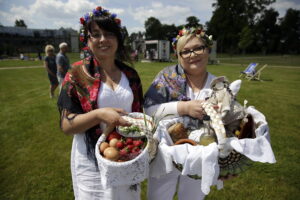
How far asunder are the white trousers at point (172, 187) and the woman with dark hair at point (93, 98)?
296mm

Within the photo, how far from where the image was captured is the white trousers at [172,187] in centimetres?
190

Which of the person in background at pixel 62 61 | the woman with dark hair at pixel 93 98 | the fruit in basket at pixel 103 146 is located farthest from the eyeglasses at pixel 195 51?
the person in background at pixel 62 61

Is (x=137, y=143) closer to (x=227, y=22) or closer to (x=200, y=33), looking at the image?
(x=200, y=33)

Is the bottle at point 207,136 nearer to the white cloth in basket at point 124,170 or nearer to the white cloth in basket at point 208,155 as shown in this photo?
the white cloth in basket at point 208,155

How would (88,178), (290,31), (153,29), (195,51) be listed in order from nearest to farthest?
1. (88,178)
2. (195,51)
3. (290,31)
4. (153,29)

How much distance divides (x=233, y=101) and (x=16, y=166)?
4.02m

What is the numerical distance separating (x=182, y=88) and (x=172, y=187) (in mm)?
991

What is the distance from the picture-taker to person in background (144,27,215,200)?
5.87ft

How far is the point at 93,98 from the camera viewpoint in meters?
1.54

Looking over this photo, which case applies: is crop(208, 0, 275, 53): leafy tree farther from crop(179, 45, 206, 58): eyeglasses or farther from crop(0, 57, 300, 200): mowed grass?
crop(179, 45, 206, 58): eyeglasses

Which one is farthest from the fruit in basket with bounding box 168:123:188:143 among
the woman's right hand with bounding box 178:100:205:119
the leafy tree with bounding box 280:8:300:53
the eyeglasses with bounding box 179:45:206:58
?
the leafy tree with bounding box 280:8:300:53

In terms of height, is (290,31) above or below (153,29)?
below

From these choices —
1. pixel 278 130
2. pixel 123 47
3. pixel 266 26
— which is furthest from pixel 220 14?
pixel 123 47

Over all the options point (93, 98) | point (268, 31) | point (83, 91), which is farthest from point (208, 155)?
point (268, 31)
